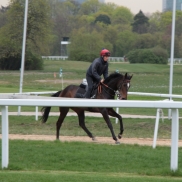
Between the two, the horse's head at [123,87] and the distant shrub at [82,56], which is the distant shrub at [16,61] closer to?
the distant shrub at [82,56]

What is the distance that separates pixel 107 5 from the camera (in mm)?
94000

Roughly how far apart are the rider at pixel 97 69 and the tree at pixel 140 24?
173 ft

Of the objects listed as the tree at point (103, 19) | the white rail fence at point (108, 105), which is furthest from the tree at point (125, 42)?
the white rail fence at point (108, 105)

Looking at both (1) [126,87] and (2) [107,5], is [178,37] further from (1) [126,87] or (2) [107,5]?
(2) [107,5]

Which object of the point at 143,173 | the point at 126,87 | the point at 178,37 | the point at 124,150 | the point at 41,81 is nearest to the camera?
the point at 143,173

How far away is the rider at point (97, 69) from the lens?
44.5ft

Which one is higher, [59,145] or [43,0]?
[43,0]

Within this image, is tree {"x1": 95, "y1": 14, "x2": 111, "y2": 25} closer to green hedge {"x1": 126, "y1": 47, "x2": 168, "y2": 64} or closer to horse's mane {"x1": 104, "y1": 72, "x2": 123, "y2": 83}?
green hedge {"x1": 126, "y1": 47, "x2": 168, "y2": 64}

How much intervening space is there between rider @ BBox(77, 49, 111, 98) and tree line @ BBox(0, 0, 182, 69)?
19086 millimetres

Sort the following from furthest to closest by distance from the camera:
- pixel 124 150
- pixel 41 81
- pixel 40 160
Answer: pixel 41 81 < pixel 124 150 < pixel 40 160

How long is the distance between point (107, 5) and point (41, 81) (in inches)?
2106

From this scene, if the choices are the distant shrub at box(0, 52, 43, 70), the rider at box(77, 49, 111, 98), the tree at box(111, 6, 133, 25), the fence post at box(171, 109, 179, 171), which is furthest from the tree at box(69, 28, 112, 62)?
the fence post at box(171, 109, 179, 171)

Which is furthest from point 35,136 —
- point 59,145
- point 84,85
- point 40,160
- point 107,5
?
point 107,5

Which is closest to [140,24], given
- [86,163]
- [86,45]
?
[86,45]
